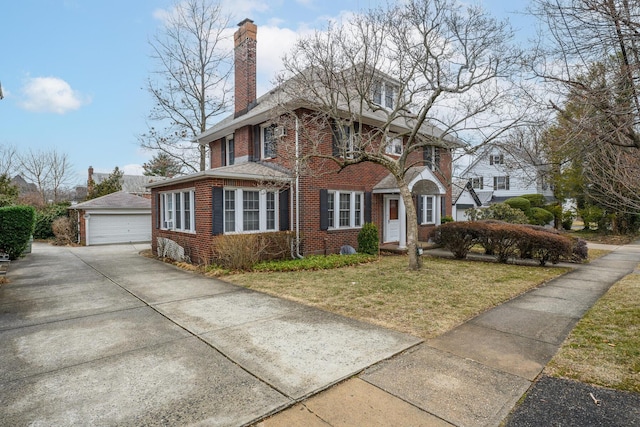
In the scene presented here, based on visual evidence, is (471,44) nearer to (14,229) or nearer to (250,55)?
(250,55)

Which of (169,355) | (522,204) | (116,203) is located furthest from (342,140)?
(522,204)

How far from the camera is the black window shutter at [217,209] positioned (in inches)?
414

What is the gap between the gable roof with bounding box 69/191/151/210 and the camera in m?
20.2

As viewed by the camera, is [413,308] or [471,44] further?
[471,44]

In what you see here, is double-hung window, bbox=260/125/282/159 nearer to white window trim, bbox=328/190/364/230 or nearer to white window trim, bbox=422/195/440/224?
white window trim, bbox=328/190/364/230

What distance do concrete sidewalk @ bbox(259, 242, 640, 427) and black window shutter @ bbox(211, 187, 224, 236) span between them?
25.3ft

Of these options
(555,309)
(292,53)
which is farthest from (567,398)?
(292,53)

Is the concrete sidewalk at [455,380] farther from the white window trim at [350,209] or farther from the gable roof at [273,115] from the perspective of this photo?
the white window trim at [350,209]

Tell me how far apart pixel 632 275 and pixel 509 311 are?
6185mm

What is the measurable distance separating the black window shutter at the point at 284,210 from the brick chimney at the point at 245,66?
5.04m

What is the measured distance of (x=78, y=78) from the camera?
15328mm

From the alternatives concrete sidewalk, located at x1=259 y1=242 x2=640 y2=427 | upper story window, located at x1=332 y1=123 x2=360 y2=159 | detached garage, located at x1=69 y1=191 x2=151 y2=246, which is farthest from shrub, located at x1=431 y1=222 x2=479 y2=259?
detached garage, located at x1=69 y1=191 x2=151 y2=246

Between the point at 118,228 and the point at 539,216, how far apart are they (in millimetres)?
27533

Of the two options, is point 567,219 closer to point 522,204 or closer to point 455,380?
point 522,204
